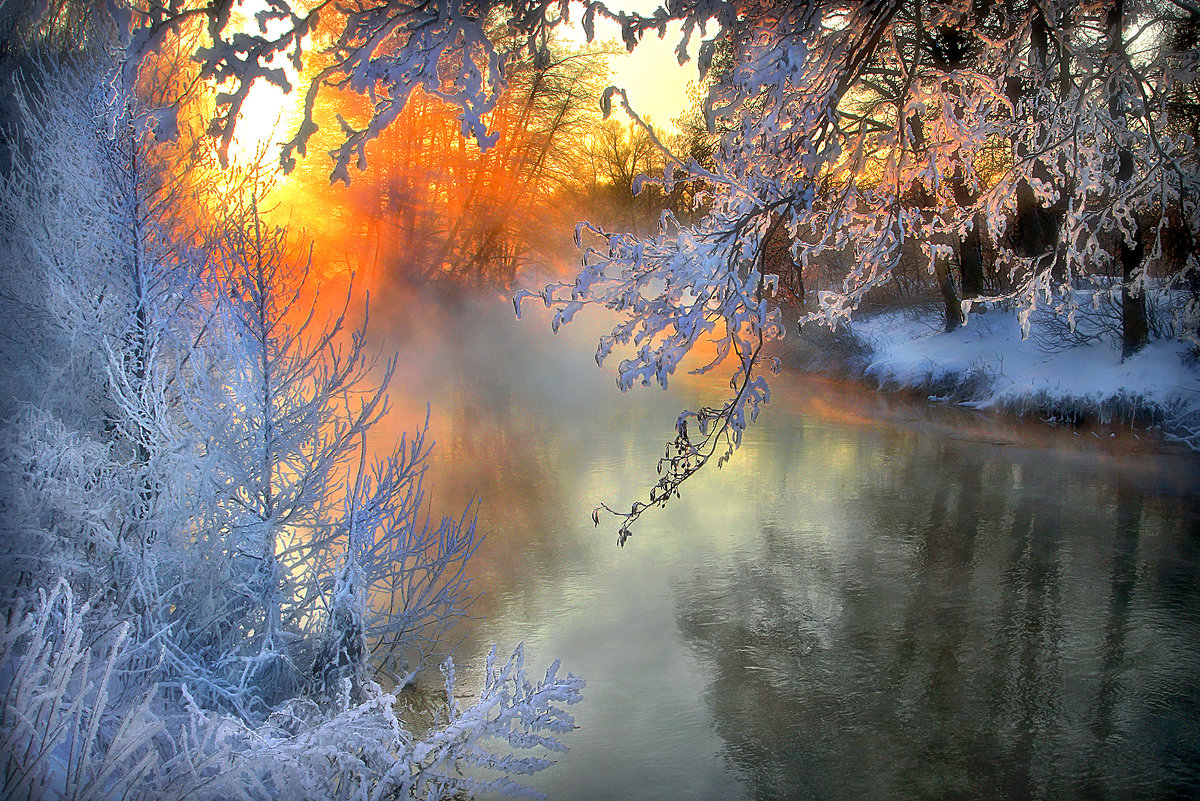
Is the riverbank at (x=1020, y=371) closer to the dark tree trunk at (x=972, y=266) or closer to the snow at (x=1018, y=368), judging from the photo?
the snow at (x=1018, y=368)

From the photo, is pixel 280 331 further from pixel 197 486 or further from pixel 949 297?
pixel 949 297

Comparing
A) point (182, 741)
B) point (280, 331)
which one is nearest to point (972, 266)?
point (280, 331)

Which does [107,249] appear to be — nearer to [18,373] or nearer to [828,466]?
[18,373]

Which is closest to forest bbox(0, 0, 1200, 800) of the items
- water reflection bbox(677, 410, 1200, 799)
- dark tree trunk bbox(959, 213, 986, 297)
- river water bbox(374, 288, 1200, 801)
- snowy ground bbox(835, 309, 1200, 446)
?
river water bbox(374, 288, 1200, 801)

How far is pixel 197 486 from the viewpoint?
5.39m

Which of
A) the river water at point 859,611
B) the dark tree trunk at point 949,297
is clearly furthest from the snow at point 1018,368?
the river water at point 859,611

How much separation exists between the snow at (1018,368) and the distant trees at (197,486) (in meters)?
13.1

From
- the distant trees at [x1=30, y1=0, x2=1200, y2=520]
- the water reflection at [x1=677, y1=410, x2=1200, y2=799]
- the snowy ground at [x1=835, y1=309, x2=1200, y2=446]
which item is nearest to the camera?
the distant trees at [x1=30, y1=0, x2=1200, y2=520]

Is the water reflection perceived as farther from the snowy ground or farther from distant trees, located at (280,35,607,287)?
distant trees, located at (280,35,607,287)

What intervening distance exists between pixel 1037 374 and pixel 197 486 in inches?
631

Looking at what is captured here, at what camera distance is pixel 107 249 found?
6.56 meters

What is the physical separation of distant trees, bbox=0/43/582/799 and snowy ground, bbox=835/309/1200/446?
514 inches

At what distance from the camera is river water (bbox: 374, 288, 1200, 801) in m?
5.16

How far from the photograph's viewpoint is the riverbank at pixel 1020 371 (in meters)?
14.3
